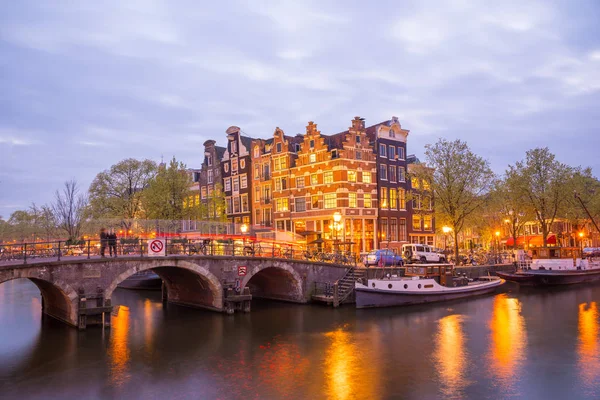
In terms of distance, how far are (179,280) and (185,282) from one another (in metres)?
1.01

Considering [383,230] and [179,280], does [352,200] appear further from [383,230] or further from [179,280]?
[179,280]

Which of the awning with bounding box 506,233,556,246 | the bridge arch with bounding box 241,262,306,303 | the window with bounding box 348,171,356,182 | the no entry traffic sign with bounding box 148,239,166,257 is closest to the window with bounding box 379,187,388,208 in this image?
the window with bounding box 348,171,356,182

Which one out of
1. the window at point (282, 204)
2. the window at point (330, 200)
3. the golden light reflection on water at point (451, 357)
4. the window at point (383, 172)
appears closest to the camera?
the golden light reflection on water at point (451, 357)

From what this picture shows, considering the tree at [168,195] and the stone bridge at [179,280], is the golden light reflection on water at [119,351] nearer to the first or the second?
the stone bridge at [179,280]

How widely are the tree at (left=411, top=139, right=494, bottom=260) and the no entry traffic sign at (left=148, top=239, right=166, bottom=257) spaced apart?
28345 millimetres

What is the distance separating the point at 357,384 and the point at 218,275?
15845mm

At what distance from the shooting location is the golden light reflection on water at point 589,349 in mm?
17562

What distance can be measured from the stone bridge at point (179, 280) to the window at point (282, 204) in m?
19.4

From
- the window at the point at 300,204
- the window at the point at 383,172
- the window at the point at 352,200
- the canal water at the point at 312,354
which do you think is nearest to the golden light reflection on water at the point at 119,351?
the canal water at the point at 312,354

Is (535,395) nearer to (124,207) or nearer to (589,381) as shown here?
(589,381)

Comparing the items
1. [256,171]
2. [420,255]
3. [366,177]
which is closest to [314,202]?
[366,177]

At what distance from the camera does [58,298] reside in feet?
94.6

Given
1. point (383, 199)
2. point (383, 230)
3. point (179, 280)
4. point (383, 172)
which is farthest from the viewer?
point (383, 172)

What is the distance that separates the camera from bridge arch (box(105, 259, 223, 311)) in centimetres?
2797
